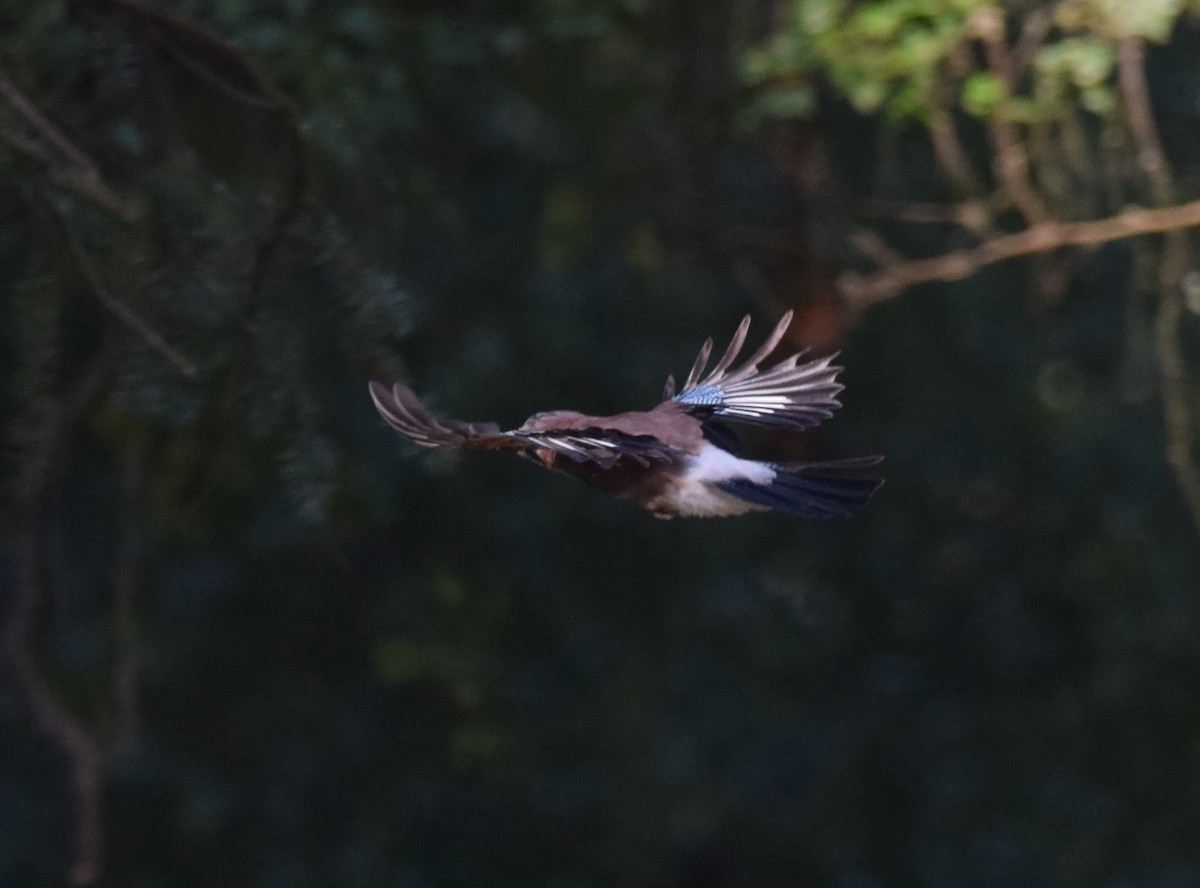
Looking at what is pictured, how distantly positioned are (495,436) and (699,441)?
680mm

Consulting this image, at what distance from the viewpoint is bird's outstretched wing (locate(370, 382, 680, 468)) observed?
256 cm

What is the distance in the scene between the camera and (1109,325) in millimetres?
8562

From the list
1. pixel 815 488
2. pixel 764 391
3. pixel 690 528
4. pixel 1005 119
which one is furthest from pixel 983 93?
pixel 690 528

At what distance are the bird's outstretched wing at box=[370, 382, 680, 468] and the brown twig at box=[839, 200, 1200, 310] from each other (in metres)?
2.11

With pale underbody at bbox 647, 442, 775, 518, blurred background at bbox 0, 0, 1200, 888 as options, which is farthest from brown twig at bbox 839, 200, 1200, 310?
pale underbody at bbox 647, 442, 775, 518

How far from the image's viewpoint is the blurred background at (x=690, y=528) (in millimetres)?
5234

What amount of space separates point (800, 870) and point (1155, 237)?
3475mm

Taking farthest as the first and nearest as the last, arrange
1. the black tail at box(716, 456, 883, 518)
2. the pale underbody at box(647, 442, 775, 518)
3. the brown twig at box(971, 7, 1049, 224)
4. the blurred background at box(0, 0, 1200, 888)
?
the blurred background at box(0, 0, 1200, 888)
the brown twig at box(971, 7, 1049, 224)
the pale underbody at box(647, 442, 775, 518)
the black tail at box(716, 456, 883, 518)

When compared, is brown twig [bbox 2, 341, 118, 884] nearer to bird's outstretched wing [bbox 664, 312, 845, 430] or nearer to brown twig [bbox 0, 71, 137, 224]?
brown twig [bbox 0, 71, 137, 224]

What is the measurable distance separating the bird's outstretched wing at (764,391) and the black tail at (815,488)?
0.08 meters

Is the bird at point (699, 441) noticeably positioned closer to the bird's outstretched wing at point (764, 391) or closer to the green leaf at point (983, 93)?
the bird's outstretched wing at point (764, 391)

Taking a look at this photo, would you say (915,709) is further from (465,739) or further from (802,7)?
(802,7)

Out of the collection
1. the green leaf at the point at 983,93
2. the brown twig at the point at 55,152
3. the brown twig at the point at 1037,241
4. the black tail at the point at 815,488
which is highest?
the green leaf at the point at 983,93

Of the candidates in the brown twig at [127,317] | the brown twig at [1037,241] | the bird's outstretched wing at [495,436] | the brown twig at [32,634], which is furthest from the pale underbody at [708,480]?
the brown twig at [1037,241]
